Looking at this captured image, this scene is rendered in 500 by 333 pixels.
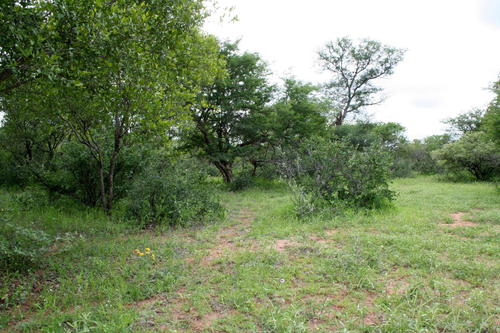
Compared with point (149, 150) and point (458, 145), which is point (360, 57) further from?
point (149, 150)

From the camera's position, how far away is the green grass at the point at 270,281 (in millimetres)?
2701

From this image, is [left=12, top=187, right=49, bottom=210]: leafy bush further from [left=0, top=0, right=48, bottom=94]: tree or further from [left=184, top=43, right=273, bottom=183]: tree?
[left=184, top=43, right=273, bottom=183]: tree

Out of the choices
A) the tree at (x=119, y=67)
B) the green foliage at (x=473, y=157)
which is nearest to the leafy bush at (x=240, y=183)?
the tree at (x=119, y=67)

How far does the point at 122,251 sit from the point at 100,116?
2841 millimetres

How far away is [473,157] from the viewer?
1468 cm

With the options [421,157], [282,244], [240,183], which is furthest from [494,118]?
[421,157]

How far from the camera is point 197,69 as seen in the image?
6398 mm

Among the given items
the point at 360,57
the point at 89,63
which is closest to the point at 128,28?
the point at 89,63

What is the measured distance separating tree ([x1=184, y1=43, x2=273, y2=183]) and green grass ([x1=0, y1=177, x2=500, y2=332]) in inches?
298

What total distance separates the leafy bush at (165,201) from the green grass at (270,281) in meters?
0.51

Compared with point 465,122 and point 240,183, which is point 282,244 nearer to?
point 240,183

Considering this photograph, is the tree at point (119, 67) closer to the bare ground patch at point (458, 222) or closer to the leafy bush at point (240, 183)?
the bare ground patch at point (458, 222)

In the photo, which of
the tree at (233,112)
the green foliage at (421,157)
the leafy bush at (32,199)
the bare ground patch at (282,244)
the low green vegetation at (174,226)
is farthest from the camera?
the green foliage at (421,157)

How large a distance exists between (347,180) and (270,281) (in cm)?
437
